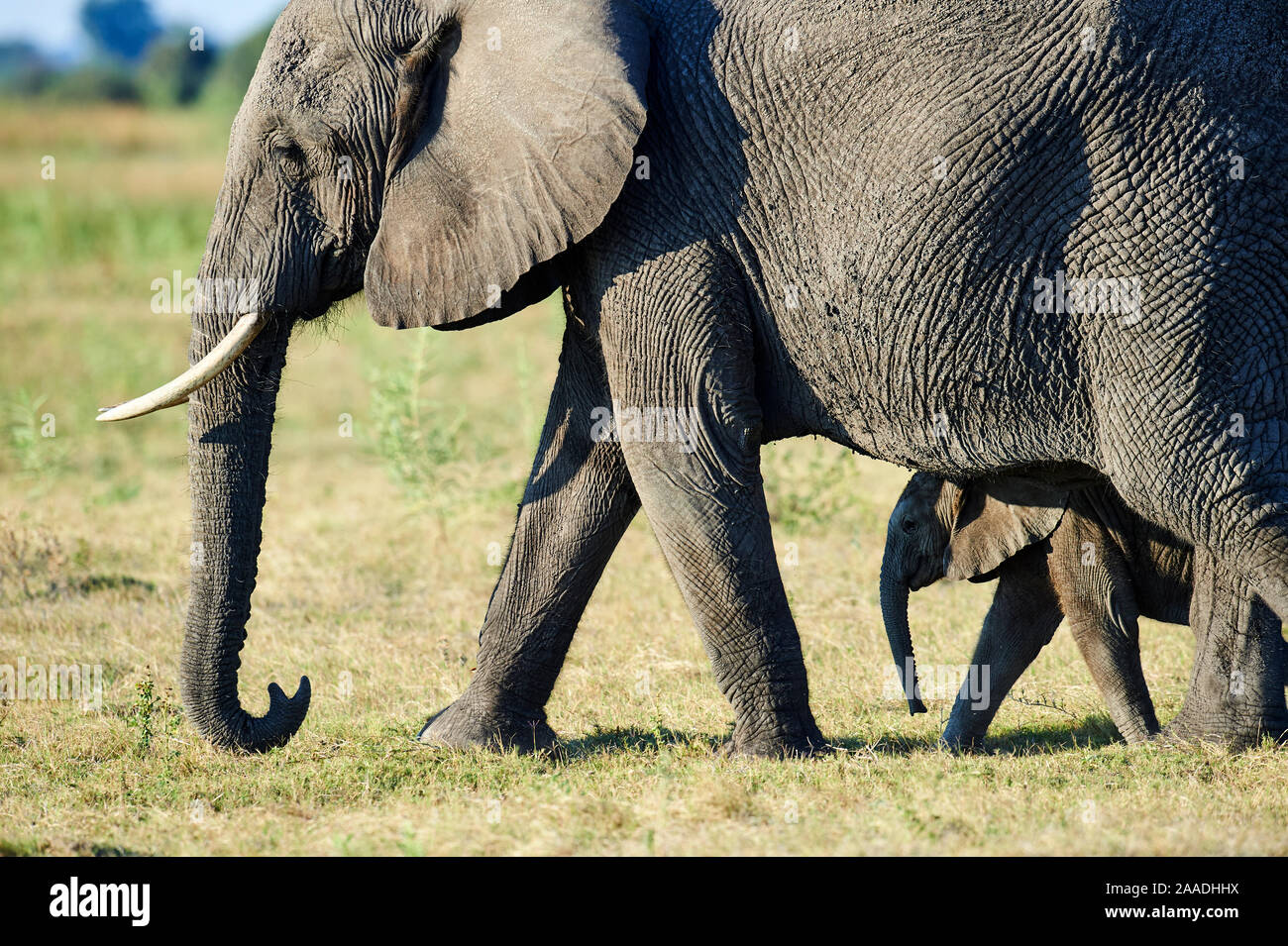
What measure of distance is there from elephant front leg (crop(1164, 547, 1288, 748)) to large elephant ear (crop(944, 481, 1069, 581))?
694mm

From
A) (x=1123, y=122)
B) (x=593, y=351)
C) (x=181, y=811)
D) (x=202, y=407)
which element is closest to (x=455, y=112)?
(x=593, y=351)

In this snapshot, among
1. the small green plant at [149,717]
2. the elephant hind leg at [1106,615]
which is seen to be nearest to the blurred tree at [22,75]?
the small green plant at [149,717]

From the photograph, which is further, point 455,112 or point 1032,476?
point 1032,476

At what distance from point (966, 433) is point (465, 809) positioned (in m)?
2.46

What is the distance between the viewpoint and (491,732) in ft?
23.2

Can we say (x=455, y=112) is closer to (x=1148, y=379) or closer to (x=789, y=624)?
(x=789, y=624)

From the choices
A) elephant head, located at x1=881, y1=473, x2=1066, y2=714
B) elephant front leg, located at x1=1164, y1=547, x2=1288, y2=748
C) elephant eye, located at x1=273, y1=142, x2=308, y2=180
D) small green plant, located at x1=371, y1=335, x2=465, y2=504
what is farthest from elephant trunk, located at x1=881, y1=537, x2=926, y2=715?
small green plant, located at x1=371, y1=335, x2=465, y2=504

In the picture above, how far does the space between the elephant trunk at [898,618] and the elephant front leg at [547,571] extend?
1344 mm

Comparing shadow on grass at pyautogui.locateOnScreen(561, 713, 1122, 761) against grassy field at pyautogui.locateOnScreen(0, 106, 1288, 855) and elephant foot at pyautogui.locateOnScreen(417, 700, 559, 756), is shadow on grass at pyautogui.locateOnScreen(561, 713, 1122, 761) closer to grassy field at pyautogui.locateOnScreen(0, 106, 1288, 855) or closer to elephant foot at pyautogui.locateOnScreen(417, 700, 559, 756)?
grassy field at pyautogui.locateOnScreen(0, 106, 1288, 855)

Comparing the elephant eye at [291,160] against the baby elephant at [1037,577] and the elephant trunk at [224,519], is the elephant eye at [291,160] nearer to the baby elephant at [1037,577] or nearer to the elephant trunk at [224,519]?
the elephant trunk at [224,519]

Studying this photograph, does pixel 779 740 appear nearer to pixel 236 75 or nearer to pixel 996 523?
pixel 996 523

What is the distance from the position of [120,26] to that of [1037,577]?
155173 millimetres

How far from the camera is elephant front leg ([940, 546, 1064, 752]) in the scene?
729 cm

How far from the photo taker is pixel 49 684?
8.27m
